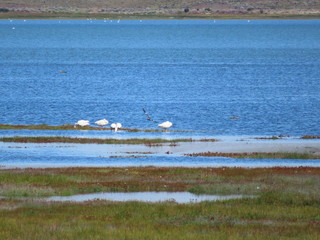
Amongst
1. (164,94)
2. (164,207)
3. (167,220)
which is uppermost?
(167,220)

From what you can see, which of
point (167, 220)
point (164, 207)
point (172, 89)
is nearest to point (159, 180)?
point (164, 207)

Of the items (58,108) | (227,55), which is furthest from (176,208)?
(227,55)

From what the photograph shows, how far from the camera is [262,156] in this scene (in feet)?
128

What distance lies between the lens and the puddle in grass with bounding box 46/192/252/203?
87.0ft

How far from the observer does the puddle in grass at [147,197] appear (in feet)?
87.0

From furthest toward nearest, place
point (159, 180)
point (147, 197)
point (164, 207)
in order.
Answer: point (159, 180) < point (147, 197) < point (164, 207)

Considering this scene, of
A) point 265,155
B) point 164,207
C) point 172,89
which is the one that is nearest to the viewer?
point 164,207

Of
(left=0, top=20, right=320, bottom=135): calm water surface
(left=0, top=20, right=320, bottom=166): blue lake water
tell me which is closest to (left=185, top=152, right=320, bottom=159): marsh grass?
(left=0, top=20, right=320, bottom=166): blue lake water

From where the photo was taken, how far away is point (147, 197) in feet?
88.8

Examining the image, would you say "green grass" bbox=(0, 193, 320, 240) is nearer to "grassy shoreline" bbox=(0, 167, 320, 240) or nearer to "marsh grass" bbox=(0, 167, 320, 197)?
"grassy shoreline" bbox=(0, 167, 320, 240)

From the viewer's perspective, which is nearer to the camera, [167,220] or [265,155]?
[167,220]

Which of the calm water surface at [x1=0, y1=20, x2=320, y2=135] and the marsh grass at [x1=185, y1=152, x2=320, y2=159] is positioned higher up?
the marsh grass at [x1=185, y1=152, x2=320, y2=159]

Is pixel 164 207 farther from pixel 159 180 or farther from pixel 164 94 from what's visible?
pixel 164 94

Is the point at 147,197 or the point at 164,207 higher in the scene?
the point at 164,207
